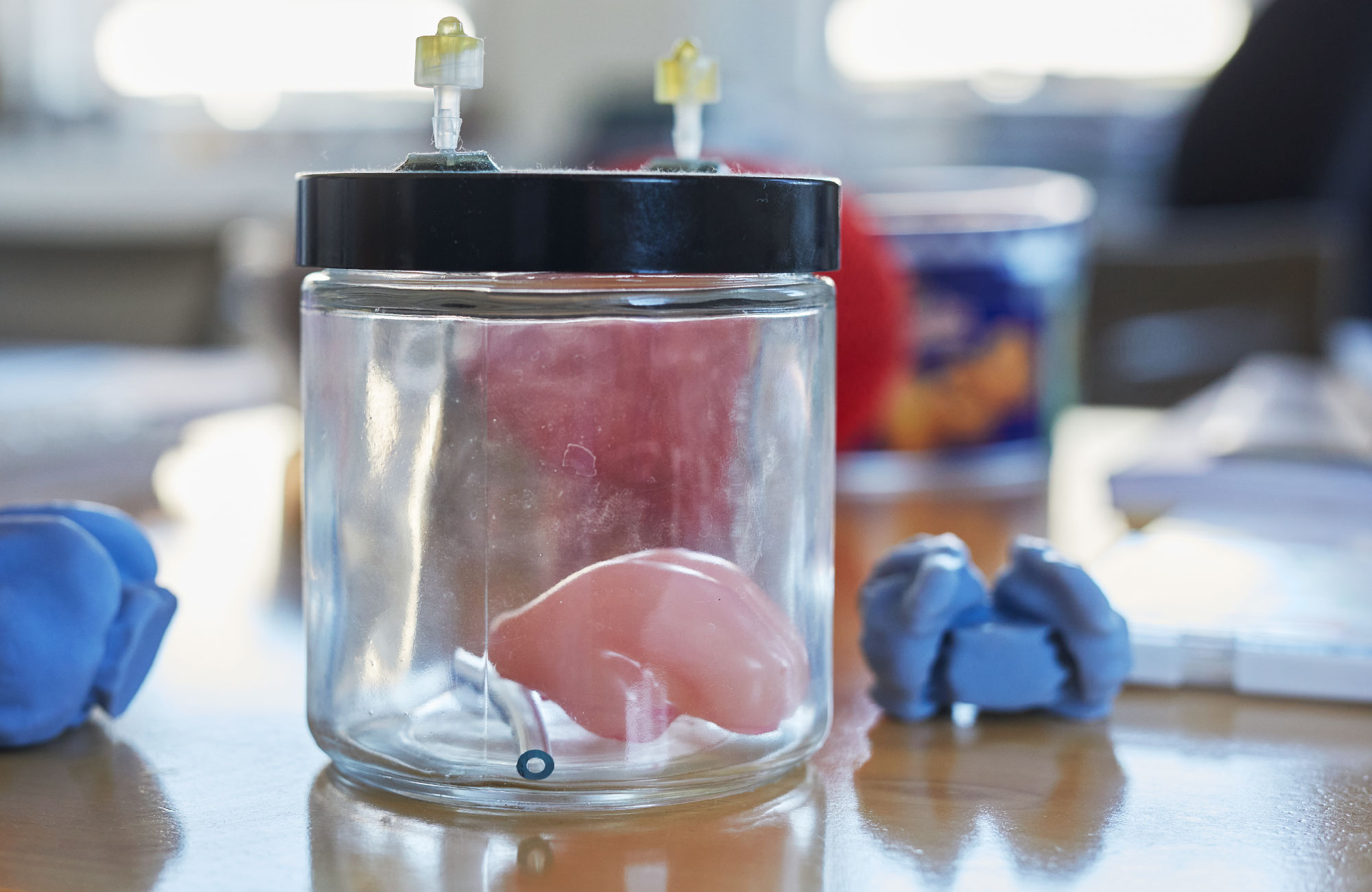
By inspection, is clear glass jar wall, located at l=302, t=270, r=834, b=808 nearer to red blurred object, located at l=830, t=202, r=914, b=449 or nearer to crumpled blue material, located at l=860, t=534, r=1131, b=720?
crumpled blue material, located at l=860, t=534, r=1131, b=720

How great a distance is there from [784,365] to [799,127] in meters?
2.76

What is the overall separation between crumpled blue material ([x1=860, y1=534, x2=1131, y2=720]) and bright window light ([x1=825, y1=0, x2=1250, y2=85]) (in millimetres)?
2531

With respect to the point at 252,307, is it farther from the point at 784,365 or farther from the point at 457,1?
the point at 457,1

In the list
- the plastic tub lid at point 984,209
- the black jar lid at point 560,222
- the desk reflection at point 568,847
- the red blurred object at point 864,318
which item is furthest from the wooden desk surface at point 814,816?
the plastic tub lid at point 984,209

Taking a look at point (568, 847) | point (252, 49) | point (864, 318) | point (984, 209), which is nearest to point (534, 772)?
point (568, 847)

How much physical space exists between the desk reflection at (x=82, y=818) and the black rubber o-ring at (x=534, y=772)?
0.08m

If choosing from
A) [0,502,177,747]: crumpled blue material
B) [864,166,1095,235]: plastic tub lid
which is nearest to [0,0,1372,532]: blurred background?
[864,166,1095,235]: plastic tub lid

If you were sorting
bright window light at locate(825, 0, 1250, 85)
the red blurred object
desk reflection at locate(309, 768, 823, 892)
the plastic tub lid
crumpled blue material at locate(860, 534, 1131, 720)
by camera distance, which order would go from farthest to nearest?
bright window light at locate(825, 0, 1250, 85) → the plastic tub lid → the red blurred object → crumpled blue material at locate(860, 534, 1131, 720) → desk reflection at locate(309, 768, 823, 892)

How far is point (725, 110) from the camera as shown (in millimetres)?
2820

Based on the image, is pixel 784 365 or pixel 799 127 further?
pixel 799 127

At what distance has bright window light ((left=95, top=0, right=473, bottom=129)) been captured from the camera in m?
3.16

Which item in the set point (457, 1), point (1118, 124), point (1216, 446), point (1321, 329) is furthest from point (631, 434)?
point (457, 1)

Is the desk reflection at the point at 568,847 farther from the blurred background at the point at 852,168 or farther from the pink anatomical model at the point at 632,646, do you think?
the blurred background at the point at 852,168

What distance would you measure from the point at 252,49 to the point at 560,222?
3188 millimetres
